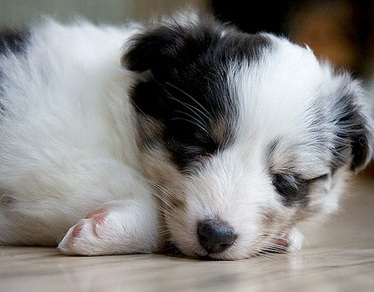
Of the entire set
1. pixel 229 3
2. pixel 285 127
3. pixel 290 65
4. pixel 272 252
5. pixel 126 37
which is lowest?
pixel 272 252

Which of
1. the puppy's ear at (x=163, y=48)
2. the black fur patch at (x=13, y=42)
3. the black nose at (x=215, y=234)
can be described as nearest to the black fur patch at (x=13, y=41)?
the black fur patch at (x=13, y=42)

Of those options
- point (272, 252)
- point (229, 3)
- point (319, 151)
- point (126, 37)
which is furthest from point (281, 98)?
point (229, 3)

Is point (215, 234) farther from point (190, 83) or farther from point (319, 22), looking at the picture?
point (319, 22)

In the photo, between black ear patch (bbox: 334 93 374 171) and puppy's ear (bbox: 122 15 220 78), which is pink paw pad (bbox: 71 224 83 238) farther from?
black ear patch (bbox: 334 93 374 171)

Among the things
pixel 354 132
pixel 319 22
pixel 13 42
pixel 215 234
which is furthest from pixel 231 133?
pixel 319 22

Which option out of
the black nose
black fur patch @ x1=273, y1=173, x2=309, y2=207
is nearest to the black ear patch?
black fur patch @ x1=273, y1=173, x2=309, y2=207

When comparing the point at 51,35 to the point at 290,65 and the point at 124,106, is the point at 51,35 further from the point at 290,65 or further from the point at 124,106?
the point at 290,65

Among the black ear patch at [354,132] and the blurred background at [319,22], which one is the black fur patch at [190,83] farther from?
the blurred background at [319,22]

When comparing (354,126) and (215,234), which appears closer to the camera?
(215,234)
